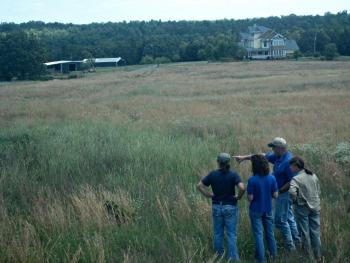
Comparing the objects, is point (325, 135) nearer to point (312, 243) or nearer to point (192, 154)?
point (192, 154)

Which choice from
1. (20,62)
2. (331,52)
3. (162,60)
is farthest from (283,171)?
(162,60)

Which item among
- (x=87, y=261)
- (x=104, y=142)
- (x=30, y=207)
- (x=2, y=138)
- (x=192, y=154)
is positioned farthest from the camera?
(x=2, y=138)

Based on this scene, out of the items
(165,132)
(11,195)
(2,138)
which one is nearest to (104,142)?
(165,132)

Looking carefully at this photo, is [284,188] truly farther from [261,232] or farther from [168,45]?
[168,45]

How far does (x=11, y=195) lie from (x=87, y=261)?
3.67m

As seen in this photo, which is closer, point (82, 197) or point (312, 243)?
point (312, 243)

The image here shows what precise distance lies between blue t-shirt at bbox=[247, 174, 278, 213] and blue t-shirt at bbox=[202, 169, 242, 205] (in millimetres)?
221

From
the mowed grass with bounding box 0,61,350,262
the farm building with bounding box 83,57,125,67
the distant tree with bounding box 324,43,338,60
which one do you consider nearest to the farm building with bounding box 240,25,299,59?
the distant tree with bounding box 324,43,338,60

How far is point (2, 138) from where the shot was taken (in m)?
15.0

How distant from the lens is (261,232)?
6.22 m

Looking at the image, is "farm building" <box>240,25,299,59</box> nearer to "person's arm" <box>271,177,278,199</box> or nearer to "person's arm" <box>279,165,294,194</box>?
"person's arm" <box>279,165,294,194</box>

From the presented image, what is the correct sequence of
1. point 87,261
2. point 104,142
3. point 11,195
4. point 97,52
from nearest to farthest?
point 87,261, point 11,195, point 104,142, point 97,52

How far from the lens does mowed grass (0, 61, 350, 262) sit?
259 inches

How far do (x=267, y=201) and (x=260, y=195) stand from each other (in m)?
0.14
